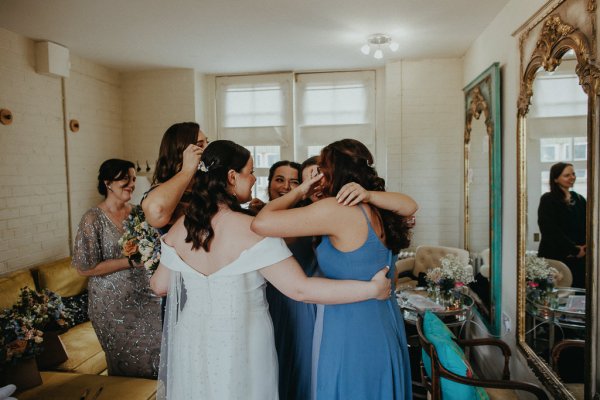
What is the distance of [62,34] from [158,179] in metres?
2.85

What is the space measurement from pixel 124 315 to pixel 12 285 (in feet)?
5.08

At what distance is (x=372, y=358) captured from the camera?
1804 millimetres

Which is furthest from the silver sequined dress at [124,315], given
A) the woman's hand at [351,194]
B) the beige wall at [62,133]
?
the woman's hand at [351,194]

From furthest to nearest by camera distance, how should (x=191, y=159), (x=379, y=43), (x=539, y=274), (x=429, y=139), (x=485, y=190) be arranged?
(x=429, y=139)
(x=379, y=43)
(x=485, y=190)
(x=539, y=274)
(x=191, y=159)

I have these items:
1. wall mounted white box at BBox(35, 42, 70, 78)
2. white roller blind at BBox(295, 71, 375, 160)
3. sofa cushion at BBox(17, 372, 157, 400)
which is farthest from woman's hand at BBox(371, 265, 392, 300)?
white roller blind at BBox(295, 71, 375, 160)

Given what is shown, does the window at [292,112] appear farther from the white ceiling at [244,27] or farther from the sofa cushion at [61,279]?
the sofa cushion at [61,279]

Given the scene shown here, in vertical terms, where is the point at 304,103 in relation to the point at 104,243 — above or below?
above

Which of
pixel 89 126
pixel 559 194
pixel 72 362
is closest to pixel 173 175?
pixel 559 194

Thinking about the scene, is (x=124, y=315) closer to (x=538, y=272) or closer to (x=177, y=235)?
(x=177, y=235)

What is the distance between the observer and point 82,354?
→ 3.62m

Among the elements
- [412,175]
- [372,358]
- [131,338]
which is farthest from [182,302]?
[412,175]

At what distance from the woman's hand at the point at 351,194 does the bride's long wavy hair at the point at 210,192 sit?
0.41 m

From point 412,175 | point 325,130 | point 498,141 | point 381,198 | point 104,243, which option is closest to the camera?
point 381,198

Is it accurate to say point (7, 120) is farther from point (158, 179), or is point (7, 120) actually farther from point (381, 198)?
point (381, 198)
